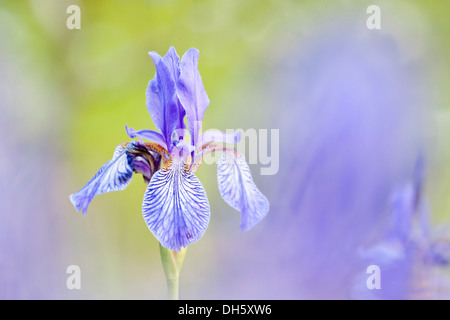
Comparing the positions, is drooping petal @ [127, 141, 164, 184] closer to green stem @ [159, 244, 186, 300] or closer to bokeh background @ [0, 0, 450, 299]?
green stem @ [159, 244, 186, 300]

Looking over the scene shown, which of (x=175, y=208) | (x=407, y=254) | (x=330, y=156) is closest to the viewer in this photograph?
(x=175, y=208)

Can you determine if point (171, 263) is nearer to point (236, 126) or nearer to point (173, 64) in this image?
point (173, 64)

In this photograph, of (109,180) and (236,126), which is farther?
(236,126)

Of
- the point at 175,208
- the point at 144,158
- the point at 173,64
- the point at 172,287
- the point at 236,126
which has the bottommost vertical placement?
the point at 172,287

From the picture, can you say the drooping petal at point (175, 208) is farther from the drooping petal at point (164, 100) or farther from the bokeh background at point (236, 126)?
the bokeh background at point (236, 126)

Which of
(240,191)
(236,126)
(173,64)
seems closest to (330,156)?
(236,126)

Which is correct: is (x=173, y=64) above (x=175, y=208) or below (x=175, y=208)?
above

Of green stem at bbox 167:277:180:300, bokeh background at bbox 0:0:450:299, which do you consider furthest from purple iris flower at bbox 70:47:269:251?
bokeh background at bbox 0:0:450:299

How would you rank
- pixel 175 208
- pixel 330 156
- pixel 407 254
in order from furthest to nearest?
pixel 330 156 < pixel 407 254 < pixel 175 208
